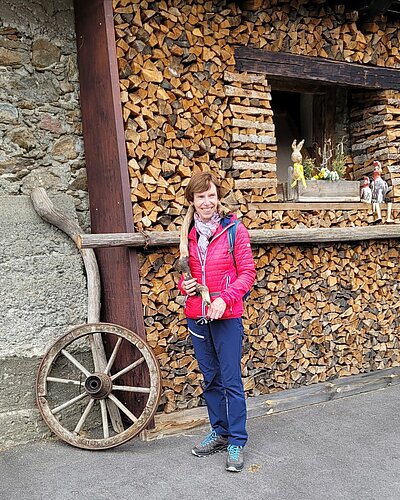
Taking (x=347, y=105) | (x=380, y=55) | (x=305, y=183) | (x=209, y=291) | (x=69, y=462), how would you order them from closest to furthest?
(x=209, y=291), (x=69, y=462), (x=305, y=183), (x=380, y=55), (x=347, y=105)

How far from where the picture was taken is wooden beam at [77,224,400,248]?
408 cm

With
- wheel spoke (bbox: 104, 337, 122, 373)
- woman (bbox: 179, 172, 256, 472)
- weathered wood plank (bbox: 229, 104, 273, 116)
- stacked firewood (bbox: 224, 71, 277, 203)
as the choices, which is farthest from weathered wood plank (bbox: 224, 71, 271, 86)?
wheel spoke (bbox: 104, 337, 122, 373)

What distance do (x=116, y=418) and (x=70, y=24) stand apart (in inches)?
112

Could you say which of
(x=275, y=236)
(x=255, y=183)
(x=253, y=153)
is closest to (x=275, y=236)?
(x=275, y=236)

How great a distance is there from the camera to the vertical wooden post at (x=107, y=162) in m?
4.21

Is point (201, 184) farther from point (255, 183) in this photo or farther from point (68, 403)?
point (68, 403)

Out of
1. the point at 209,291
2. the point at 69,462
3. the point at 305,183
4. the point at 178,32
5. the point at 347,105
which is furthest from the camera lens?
the point at 347,105

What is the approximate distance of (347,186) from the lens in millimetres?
5438

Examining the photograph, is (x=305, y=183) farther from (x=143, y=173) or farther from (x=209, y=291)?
(x=209, y=291)

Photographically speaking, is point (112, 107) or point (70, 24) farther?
point (70, 24)

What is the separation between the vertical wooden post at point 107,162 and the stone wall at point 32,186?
134mm

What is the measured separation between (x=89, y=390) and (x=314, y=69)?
10.4 ft

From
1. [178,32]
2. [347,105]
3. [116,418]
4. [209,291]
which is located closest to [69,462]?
[116,418]

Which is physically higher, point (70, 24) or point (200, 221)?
point (70, 24)
